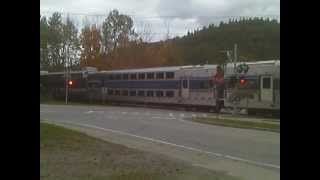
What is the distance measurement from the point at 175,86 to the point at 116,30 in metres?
8.04

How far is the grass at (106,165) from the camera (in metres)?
5.77

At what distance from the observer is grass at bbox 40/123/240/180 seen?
5.77 meters

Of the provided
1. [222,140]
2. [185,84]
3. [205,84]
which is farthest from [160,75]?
[222,140]

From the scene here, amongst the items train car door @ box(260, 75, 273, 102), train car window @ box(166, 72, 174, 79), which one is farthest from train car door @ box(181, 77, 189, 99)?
train car door @ box(260, 75, 273, 102)

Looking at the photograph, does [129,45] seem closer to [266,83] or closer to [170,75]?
[170,75]

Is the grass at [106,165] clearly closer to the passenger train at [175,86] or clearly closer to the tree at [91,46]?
the passenger train at [175,86]

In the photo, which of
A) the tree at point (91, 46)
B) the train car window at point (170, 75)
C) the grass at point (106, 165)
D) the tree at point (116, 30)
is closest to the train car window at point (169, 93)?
the train car window at point (170, 75)

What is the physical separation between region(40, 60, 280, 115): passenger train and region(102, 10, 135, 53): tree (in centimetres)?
214

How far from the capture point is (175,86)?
84.3 feet
